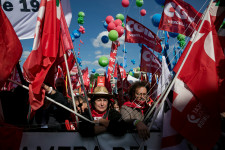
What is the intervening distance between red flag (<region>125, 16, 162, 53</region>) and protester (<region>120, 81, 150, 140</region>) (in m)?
2.98

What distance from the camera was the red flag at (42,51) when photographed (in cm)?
181

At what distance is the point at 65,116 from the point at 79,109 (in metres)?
1.13

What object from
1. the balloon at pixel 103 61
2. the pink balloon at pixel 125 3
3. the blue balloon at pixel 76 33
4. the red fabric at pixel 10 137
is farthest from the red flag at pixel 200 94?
the blue balloon at pixel 76 33

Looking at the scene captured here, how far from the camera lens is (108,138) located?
6.08ft

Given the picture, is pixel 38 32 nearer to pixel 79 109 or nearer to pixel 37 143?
pixel 37 143

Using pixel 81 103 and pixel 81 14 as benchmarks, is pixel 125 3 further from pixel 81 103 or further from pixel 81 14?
pixel 81 103

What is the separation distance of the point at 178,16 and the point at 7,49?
434 cm

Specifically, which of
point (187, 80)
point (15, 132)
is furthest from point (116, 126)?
point (15, 132)

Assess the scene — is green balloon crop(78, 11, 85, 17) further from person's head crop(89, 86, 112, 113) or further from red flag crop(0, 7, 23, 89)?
red flag crop(0, 7, 23, 89)

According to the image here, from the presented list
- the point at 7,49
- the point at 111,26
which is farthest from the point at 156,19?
the point at 7,49

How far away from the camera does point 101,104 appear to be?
2.45 m

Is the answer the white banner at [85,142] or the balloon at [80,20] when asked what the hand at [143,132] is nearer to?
the white banner at [85,142]

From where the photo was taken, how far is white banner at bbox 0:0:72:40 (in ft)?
8.69

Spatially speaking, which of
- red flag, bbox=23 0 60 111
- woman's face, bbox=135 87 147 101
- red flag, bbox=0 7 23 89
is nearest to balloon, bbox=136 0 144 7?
woman's face, bbox=135 87 147 101
